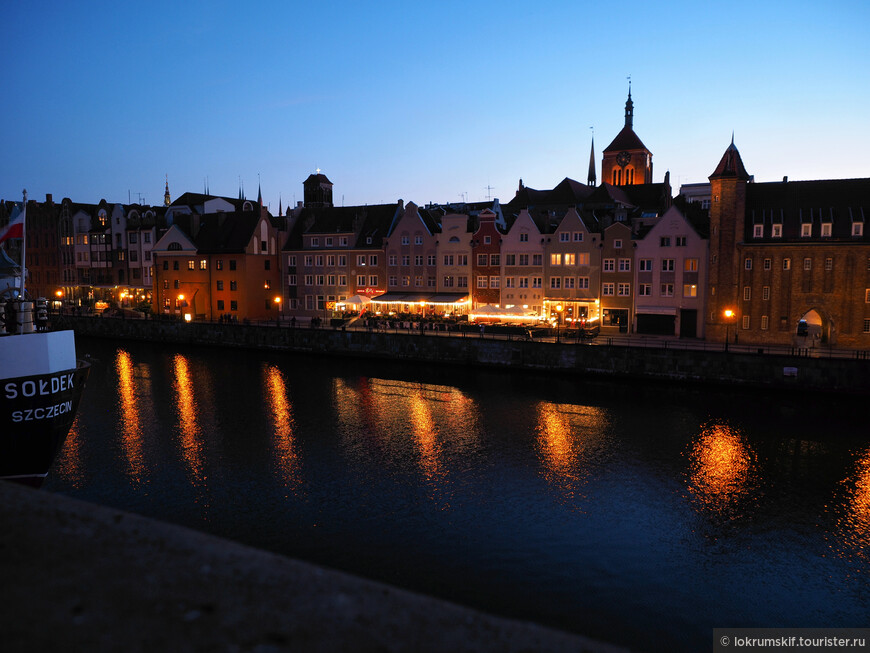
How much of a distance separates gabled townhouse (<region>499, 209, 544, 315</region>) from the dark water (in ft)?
68.5

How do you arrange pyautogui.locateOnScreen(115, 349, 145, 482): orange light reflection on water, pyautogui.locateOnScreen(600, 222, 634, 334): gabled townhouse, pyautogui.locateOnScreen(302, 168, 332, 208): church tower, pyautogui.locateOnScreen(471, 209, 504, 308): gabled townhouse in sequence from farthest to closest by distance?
pyautogui.locateOnScreen(302, 168, 332, 208): church tower < pyautogui.locateOnScreen(471, 209, 504, 308): gabled townhouse < pyautogui.locateOnScreen(600, 222, 634, 334): gabled townhouse < pyautogui.locateOnScreen(115, 349, 145, 482): orange light reflection on water

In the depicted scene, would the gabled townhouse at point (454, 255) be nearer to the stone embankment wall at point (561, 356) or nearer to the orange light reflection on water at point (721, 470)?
the stone embankment wall at point (561, 356)

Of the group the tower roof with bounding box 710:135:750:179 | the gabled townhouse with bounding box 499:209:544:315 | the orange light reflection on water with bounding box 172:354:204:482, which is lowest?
the orange light reflection on water with bounding box 172:354:204:482

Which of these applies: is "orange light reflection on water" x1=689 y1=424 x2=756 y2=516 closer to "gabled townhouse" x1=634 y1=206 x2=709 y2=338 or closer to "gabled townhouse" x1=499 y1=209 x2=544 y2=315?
"gabled townhouse" x1=634 y1=206 x2=709 y2=338

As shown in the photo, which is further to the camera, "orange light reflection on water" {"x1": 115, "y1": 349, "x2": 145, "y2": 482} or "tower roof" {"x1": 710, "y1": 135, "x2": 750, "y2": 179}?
"tower roof" {"x1": 710, "y1": 135, "x2": 750, "y2": 179}

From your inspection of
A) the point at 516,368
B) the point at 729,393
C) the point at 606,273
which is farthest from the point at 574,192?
the point at 729,393

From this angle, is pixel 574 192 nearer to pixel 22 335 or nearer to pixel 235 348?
pixel 235 348

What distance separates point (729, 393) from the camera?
149ft

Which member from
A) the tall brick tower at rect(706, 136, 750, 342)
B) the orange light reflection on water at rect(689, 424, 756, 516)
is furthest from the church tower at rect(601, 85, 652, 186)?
the orange light reflection on water at rect(689, 424, 756, 516)

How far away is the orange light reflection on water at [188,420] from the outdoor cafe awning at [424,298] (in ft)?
75.9

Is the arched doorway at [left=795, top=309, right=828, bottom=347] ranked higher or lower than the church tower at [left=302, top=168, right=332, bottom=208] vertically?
lower

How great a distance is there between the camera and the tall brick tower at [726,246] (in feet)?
184

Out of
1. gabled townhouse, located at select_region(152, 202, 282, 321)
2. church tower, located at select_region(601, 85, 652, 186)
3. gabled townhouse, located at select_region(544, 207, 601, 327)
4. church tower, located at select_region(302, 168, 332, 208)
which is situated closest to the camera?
gabled townhouse, located at select_region(544, 207, 601, 327)

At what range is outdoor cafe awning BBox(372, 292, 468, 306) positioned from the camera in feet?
225
